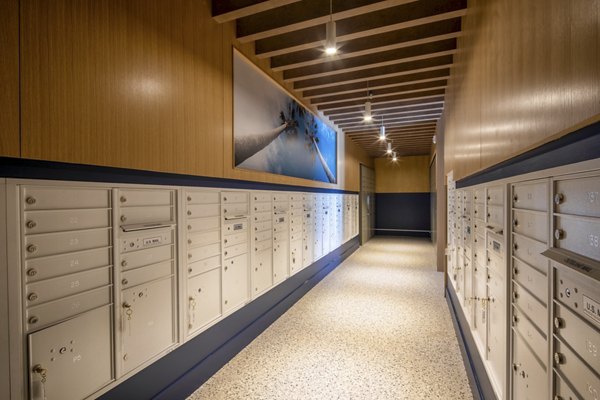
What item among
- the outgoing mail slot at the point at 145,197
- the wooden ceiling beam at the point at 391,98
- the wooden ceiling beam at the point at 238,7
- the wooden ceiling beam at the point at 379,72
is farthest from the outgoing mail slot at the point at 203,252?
the wooden ceiling beam at the point at 391,98

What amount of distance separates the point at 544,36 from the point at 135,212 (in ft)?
6.02

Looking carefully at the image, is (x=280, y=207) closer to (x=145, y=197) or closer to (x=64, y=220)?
(x=145, y=197)

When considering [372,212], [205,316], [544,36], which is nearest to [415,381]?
[205,316]

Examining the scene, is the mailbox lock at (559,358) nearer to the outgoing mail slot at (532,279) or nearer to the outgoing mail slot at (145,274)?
the outgoing mail slot at (532,279)

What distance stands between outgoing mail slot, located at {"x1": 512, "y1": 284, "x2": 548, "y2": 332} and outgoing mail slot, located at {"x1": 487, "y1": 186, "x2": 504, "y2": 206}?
1.35ft

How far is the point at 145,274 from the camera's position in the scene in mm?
1621

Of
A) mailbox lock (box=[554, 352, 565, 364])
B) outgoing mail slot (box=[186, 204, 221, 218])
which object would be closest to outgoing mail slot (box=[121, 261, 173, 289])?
outgoing mail slot (box=[186, 204, 221, 218])

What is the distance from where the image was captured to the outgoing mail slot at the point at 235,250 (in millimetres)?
2348

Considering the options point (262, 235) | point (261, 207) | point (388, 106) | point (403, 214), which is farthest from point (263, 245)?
point (403, 214)

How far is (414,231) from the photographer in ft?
32.1

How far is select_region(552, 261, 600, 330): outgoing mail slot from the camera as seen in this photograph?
2.10 feet

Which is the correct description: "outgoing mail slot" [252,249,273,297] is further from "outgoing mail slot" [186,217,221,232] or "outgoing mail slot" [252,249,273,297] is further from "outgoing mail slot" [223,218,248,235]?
"outgoing mail slot" [186,217,221,232]

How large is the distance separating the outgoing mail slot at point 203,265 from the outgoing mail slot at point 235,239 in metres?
0.14

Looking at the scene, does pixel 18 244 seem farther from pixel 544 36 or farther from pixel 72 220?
pixel 544 36
